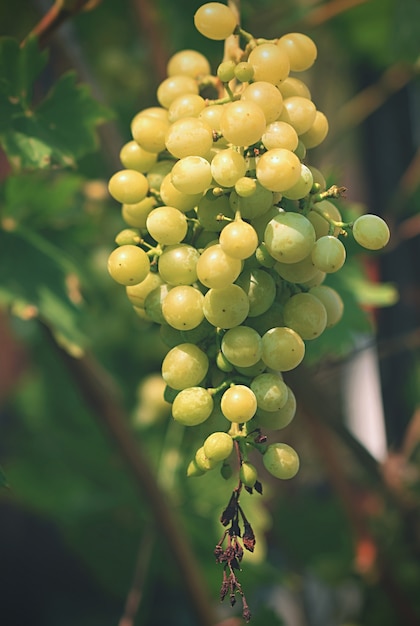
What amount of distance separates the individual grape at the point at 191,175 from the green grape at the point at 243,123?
0.8 inches

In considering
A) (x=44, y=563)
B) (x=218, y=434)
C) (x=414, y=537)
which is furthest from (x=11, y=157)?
(x=44, y=563)

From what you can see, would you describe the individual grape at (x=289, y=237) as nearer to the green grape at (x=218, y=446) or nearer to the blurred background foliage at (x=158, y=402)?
the green grape at (x=218, y=446)

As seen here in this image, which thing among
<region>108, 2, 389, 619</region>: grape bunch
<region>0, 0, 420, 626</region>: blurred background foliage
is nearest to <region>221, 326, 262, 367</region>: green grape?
<region>108, 2, 389, 619</region>: grape bunch

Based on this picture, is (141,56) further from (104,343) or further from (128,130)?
(104,343)

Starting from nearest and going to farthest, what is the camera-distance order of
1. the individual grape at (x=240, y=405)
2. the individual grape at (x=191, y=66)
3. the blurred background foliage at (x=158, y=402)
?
the individual grape at (x=240, y=405) → the individual grape at (x=191, y=66) → the blurred background foliage at (x=158, y=402)

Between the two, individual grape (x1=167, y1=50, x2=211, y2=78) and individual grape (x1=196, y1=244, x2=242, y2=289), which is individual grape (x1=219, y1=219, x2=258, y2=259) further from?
individual grape (x1=167, y1=50, x2=211, y2=78)

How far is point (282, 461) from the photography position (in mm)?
372

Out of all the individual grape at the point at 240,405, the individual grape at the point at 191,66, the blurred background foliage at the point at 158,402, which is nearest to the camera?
the individual grape at the point at 240,405

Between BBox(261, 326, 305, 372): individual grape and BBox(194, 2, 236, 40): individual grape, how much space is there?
0.20m

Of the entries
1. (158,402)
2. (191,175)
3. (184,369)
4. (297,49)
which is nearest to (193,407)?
(184,369)

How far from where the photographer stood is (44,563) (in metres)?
1.20

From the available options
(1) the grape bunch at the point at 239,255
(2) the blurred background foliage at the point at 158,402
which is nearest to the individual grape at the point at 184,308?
(1) the grape bunch at the point at 239,255

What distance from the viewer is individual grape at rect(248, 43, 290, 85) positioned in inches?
16.0

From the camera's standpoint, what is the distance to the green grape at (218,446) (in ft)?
1.19
